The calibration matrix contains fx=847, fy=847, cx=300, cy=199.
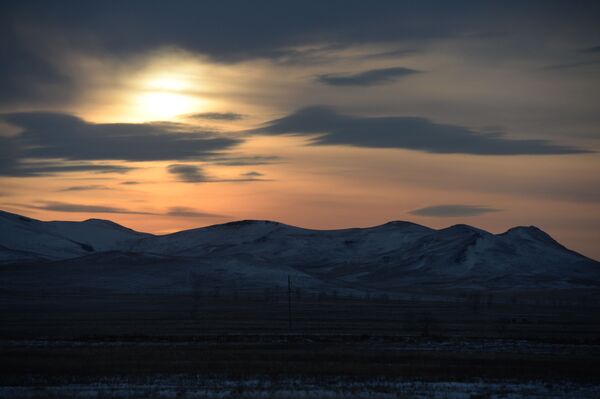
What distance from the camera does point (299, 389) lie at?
117ft

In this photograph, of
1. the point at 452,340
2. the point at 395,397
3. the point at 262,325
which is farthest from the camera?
the point at 262,325

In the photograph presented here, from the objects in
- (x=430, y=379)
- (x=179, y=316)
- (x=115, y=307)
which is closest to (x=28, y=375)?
(x=430, y=379)

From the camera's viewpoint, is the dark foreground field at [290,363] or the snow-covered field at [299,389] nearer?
the snow-covered field at [299,389]

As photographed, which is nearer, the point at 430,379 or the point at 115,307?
the point at 430,379

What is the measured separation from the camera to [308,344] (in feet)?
195

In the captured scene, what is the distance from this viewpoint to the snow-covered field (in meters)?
33.5

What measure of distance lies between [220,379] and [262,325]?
50370 millimetres

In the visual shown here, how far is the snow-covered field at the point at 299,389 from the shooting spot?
33.5 metres

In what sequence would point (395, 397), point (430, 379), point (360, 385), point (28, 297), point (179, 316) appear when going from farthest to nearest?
point (28, 297) → point (179, 316) → point (430, 379) → point (360, 385) → point (395, 397)

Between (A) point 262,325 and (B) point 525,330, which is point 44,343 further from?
(B) point 525,330

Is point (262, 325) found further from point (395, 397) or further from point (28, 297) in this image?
point (28, 297)

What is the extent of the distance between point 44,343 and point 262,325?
3449 cm

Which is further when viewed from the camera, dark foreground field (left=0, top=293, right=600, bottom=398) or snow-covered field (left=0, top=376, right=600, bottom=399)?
dark foreground field (left=0, top=293, right=600, bottom=398)

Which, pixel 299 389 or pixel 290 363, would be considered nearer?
pixel 299 389
